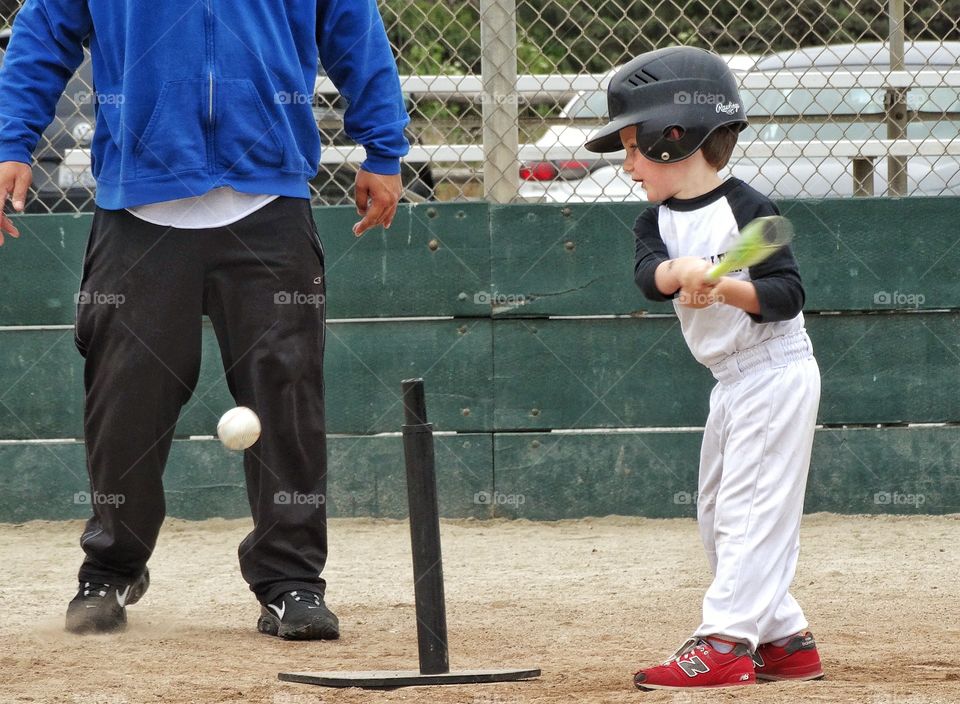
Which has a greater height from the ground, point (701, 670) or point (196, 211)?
point (196, 211)

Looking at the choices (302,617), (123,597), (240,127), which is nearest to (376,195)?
(240,127)

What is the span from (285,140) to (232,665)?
1403mm

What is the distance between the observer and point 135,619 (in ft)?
12.6

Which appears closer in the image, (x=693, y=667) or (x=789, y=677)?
(x=693, y=667)

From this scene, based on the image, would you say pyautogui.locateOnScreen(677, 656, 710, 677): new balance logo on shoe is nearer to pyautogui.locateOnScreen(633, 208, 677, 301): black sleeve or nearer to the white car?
pyautogui.locateOnScreen(633, 208, 677, 301): black sleeve

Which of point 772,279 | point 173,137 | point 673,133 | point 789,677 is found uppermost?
point 173,137

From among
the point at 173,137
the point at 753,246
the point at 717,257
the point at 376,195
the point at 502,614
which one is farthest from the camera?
the point at 502,614

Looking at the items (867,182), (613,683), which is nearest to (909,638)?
(613,683)

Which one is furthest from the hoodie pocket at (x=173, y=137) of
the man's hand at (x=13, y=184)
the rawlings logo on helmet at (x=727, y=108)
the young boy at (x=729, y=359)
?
the rawlings logo on helmet at (x=727, y=108)

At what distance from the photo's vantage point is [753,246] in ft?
8.70

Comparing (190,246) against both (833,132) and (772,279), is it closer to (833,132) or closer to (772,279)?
(772,279)

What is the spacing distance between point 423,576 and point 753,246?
3.41 feet

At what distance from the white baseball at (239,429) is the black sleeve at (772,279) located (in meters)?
1.31

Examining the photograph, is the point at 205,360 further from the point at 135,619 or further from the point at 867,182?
the point at 867,182
